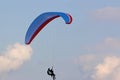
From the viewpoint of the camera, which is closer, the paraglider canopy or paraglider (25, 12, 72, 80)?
paraglider (25, 12, 72, 80)

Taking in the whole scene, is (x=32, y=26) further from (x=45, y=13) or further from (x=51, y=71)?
(x=51, y=71)

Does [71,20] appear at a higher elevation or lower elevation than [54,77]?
higher

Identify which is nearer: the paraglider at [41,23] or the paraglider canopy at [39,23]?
the paraglider at [41,23]

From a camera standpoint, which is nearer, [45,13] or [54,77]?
[54,77]

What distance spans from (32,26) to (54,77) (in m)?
8.86

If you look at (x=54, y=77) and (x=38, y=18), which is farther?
(x=38, y=18)

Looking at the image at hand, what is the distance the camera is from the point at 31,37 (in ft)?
154

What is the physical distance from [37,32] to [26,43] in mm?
2337

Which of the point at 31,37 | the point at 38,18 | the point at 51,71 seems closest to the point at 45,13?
the point at 38,18

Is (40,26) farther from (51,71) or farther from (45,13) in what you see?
(51,71)

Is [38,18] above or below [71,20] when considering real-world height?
above

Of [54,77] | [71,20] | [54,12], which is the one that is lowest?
[54,77]

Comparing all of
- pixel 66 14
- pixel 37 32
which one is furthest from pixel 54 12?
pixel 37 32

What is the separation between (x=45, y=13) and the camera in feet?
149
